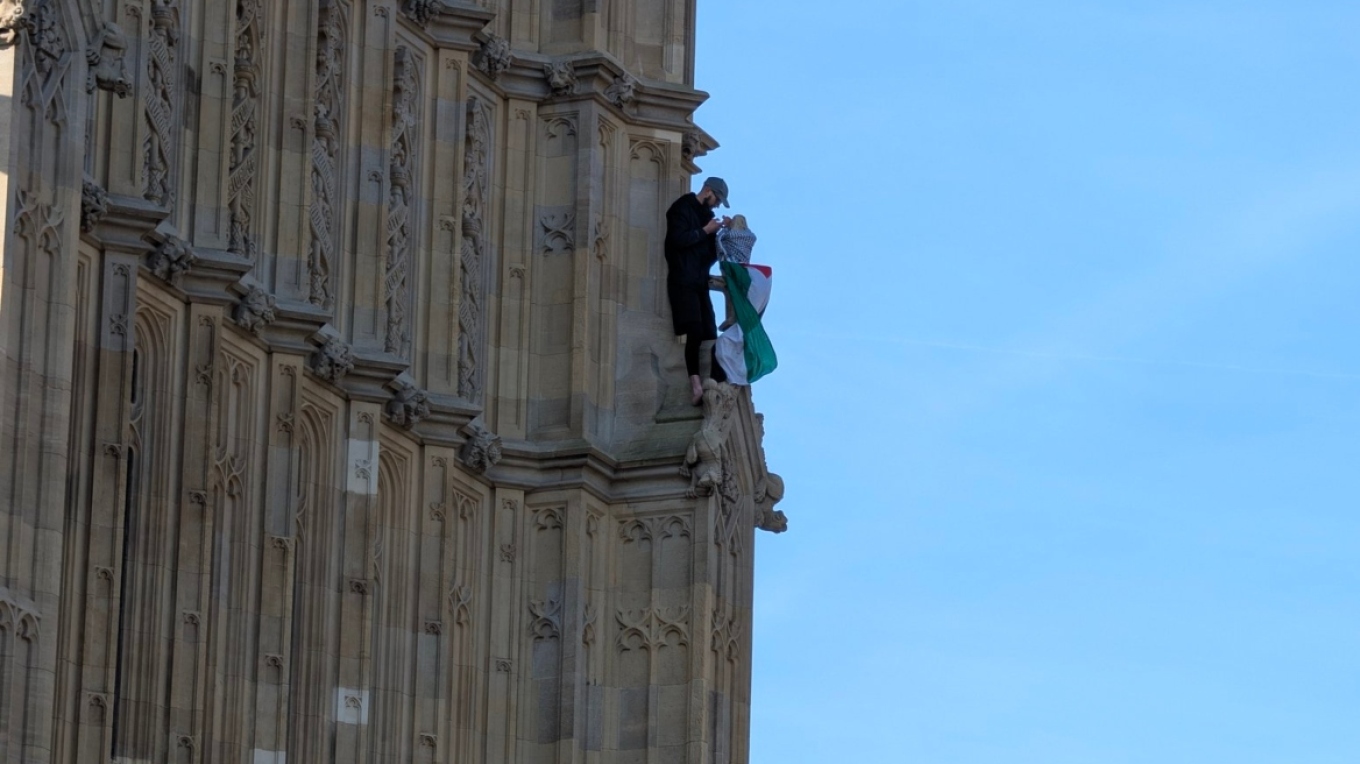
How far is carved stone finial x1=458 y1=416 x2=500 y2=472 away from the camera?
36.4 meters

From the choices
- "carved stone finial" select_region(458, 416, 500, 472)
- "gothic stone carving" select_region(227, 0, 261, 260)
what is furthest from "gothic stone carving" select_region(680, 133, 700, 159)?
"gothic stone carving" select_region(227, 0, 261, 260)

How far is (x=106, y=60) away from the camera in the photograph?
28.2 metres

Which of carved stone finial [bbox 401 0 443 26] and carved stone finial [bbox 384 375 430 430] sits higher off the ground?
carved stone finial [bbox 401 0 443 26]

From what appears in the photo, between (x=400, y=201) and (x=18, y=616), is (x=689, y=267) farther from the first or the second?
(x=18, y=616)

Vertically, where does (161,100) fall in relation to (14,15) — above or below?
above

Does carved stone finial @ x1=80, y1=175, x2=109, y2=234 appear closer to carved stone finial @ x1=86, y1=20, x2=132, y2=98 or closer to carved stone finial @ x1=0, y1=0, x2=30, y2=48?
carved stone finial @ x1=86, y1=20, x2=132, y2=98

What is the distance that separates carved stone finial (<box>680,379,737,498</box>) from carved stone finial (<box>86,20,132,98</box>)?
9.73 metres

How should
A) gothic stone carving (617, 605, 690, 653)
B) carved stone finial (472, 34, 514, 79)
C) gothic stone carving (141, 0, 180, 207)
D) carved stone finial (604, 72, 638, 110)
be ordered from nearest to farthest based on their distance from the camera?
1. gothic stone carving (141, 0, 180, 207)
2. gothic stone carving (617, 605, 690, 653)
3. carved stone finial (472, 34, 514, 79)
4. carved stone finial (604, 72, 638, 110)

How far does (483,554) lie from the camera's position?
3666 centimetres

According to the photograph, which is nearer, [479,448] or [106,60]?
[106,60]

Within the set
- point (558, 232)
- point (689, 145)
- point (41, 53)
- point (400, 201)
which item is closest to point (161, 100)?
point (400, 201)

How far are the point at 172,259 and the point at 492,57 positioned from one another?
6.69 m

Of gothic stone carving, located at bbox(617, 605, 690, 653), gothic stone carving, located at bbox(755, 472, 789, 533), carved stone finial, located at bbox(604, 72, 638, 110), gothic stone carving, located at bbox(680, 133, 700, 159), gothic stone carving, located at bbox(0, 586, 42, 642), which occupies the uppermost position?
carved stone finial, located at bbox(604, 72, 638, 110)

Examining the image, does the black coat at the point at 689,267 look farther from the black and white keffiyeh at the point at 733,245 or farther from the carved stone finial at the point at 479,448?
the carved stone finial at the point at 479,448
